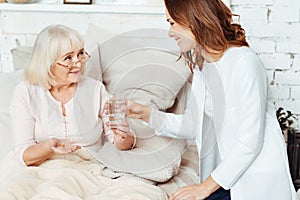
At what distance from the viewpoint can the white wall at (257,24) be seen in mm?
2559

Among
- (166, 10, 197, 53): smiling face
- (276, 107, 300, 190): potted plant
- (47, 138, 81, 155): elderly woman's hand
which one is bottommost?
(276, 107, 300, 190): potted plant

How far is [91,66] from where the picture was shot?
7.17 feet

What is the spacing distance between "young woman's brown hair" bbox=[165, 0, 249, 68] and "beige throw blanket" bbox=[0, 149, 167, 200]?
515 mm

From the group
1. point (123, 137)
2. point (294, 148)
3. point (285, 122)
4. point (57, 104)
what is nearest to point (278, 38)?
point (285, 122)

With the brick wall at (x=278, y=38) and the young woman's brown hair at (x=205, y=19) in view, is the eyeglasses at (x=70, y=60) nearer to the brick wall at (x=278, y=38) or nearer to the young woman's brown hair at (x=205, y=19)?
the young woman's brown hair at (x=205, y=19)

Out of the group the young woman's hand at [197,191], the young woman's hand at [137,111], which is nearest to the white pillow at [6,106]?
the young woman's hand at [137,111]

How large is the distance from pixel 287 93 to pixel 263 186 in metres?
1.10

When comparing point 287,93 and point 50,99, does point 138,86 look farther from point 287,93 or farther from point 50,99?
point 287,93

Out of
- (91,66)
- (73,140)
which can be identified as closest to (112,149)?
(73,140)

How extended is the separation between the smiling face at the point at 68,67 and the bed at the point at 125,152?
0.20 meters

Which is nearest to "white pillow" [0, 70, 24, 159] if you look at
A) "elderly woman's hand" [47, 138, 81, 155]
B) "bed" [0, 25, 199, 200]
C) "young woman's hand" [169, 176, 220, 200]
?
"bed" [0, 25, 199, 200]

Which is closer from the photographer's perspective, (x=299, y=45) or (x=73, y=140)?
(x=73, y=140)

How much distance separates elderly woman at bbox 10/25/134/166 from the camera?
1907mm

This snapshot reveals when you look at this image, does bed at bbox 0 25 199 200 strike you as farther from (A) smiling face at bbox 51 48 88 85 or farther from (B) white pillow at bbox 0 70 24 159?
(A) smiling face at bbox 51 48 88 85
